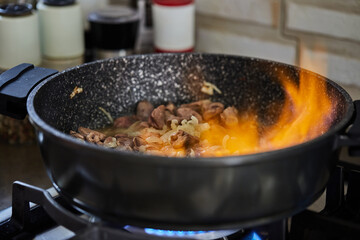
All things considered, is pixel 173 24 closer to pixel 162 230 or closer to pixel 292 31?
pixel 292 31

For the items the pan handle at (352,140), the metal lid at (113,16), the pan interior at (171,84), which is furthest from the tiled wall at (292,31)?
the pan handle at (352,140)

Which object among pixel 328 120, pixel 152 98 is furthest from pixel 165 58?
pixel 328 120

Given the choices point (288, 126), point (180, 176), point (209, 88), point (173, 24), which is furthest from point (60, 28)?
point (180, 176)

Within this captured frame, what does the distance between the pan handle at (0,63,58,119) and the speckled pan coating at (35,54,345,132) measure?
0.29 feet

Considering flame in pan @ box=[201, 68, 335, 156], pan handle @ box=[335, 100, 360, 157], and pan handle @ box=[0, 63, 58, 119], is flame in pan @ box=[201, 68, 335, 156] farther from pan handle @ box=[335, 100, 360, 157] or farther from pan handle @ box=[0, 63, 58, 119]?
pan handle @ box=[0, 63, 58, 119]

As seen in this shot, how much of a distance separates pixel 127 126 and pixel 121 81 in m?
0.10

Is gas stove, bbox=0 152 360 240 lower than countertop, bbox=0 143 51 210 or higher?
higher

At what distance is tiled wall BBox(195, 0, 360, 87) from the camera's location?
130 centimetres

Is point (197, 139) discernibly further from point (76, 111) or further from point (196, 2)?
point (196, 2)

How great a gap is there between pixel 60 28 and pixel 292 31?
0.64 metres

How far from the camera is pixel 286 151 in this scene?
65cm

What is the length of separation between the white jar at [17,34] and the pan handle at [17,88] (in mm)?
433

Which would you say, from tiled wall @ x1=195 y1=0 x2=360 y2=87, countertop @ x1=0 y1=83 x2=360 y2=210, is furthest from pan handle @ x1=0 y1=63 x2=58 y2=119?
tiled wall @ x1=195 y1=0 x2=360 y2=87

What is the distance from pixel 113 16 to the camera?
1470 mm
